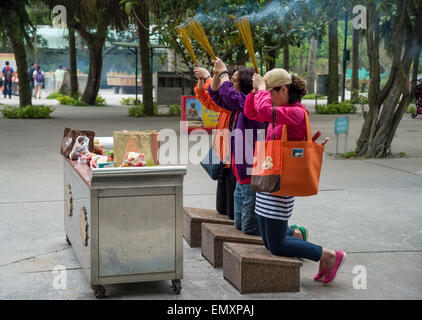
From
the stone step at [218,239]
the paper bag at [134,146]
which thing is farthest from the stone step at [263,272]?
the paper bag at [134,146]

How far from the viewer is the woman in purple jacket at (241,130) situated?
4684 millimetres

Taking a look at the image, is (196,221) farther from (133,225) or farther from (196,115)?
(196,115)

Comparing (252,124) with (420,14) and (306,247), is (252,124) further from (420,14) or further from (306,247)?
(420,14)

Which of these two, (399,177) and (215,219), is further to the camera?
(399,177)

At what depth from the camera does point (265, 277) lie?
4281 millimetres

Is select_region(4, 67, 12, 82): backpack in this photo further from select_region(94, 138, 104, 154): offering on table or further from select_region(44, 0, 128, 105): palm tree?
select_region(94, 138, 104, 154): offering on table

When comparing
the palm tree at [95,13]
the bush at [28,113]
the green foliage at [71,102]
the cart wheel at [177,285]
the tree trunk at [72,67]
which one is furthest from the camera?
the tree trunk at [72,67]

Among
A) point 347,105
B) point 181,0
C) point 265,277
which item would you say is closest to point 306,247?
point 265,277

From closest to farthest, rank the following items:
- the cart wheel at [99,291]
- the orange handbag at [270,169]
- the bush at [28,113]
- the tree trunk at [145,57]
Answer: the orange handbag at [270,169]
the cart wheel at [99,291]
the tree trunk at [145,57]
the bush at [28,113]

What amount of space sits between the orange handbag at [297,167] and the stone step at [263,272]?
20.2 inches

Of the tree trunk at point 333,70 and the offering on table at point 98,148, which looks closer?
the offering on table at point 98,148
